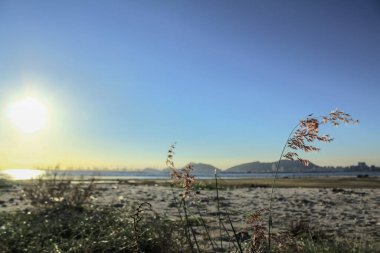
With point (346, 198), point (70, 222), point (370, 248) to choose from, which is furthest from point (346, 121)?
point (346, 198)

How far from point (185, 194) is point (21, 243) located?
4139mm

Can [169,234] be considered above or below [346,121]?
below

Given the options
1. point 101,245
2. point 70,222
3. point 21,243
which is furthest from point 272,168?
point 70,222

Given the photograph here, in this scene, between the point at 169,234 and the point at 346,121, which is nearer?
the point at 346,121

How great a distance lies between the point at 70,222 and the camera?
7453mm

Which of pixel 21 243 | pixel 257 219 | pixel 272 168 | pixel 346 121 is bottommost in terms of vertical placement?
pixel 21 243

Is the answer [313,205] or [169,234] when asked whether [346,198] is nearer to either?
[313,205]

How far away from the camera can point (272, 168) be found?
345 cm

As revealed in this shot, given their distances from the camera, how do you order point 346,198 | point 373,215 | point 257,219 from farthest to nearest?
point 346,198 → point 373,215 → point 257,219

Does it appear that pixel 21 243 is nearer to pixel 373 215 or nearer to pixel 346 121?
pixel 346 121

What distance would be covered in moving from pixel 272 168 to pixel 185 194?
0.83m

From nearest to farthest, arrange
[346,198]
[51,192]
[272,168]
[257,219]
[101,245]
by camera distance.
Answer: [257,219] → [272,168] → [101,245] → [51,192] → [346,198]

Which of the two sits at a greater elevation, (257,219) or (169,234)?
(257,219)

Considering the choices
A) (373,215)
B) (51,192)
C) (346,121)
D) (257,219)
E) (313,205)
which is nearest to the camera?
(346,121)
